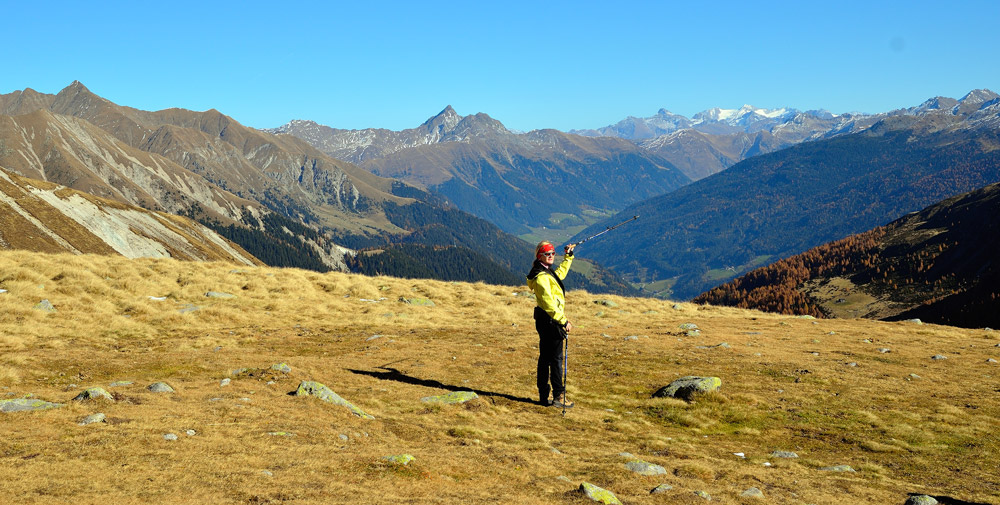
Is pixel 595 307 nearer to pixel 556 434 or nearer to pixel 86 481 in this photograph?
pixel 556 434

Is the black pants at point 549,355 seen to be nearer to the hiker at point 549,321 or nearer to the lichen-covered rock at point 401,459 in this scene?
the hiker at point 549,321

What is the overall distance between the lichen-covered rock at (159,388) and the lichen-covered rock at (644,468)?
36.9 feet

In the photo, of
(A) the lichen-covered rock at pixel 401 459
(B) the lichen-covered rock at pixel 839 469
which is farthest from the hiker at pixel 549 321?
(B) the lichen-covered rock at pixel 839 469

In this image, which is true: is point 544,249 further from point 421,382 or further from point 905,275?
point 905,275

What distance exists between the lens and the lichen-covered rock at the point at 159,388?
1484 cm

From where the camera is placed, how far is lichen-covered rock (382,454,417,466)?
10828mm

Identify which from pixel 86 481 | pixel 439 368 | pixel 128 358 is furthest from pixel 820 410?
pixel 128 358

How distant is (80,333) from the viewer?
2345 cm

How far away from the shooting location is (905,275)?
133625 millimetres

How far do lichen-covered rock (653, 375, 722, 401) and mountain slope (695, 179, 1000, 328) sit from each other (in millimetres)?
90368

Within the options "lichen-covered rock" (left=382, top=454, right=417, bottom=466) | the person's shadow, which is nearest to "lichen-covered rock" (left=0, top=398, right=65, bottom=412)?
"lichen-covered rock" (left=382, top=454, right=417, bottom=466)

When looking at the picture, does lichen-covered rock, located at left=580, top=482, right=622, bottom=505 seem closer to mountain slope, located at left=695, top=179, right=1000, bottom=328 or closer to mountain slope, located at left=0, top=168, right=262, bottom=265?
mountain slope, located at left=695, top=179, right=1000, bottom=328

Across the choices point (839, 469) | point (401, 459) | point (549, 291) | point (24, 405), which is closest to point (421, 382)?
point (549, 291)

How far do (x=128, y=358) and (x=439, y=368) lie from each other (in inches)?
396
